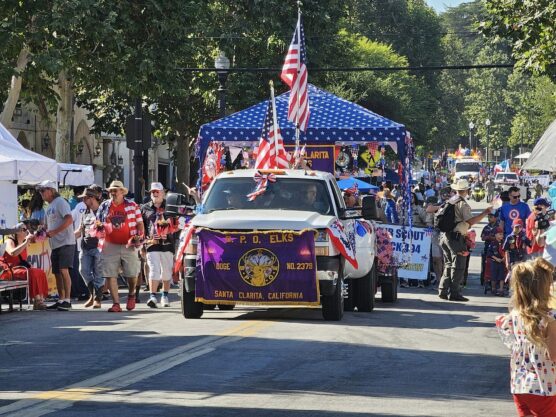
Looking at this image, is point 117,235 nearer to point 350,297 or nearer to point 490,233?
point 350,297

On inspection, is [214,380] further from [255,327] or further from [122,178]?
[122,178]

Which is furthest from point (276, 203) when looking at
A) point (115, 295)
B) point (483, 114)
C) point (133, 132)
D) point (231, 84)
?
point (483, 114)

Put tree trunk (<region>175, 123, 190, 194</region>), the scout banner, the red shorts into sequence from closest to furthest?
the red shorts
the scout banner
tree trunk (<region>175, 123, 190, 194</region>)

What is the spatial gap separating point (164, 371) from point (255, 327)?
14.5 feet

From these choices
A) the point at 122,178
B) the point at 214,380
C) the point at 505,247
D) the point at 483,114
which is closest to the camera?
the point at 214,380

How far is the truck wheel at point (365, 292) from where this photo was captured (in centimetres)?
2052

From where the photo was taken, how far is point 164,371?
12.9 metres

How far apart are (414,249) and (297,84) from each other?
13.3ft

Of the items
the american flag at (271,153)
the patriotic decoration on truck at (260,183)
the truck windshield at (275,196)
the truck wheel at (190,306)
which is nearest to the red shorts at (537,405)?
the truck wheel at (190,306)

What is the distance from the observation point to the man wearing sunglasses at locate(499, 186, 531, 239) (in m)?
26.0

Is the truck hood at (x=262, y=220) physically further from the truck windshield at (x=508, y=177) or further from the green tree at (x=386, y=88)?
the truck windshield at (x=508, y=177)

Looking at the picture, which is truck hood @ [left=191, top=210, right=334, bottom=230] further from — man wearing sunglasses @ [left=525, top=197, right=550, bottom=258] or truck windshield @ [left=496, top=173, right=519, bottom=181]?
truck windshield @ [left=496, top=173, right=519, bottom=181]

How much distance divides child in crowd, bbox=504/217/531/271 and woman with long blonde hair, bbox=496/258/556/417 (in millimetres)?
17123

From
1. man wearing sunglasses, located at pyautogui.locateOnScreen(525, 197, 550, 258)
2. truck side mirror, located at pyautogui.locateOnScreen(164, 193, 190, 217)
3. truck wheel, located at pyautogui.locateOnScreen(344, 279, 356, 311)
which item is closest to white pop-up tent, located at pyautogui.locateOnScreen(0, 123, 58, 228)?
truck side mirror, located at pyautogui.locateOnScreen(164, 193, 190, 217)
